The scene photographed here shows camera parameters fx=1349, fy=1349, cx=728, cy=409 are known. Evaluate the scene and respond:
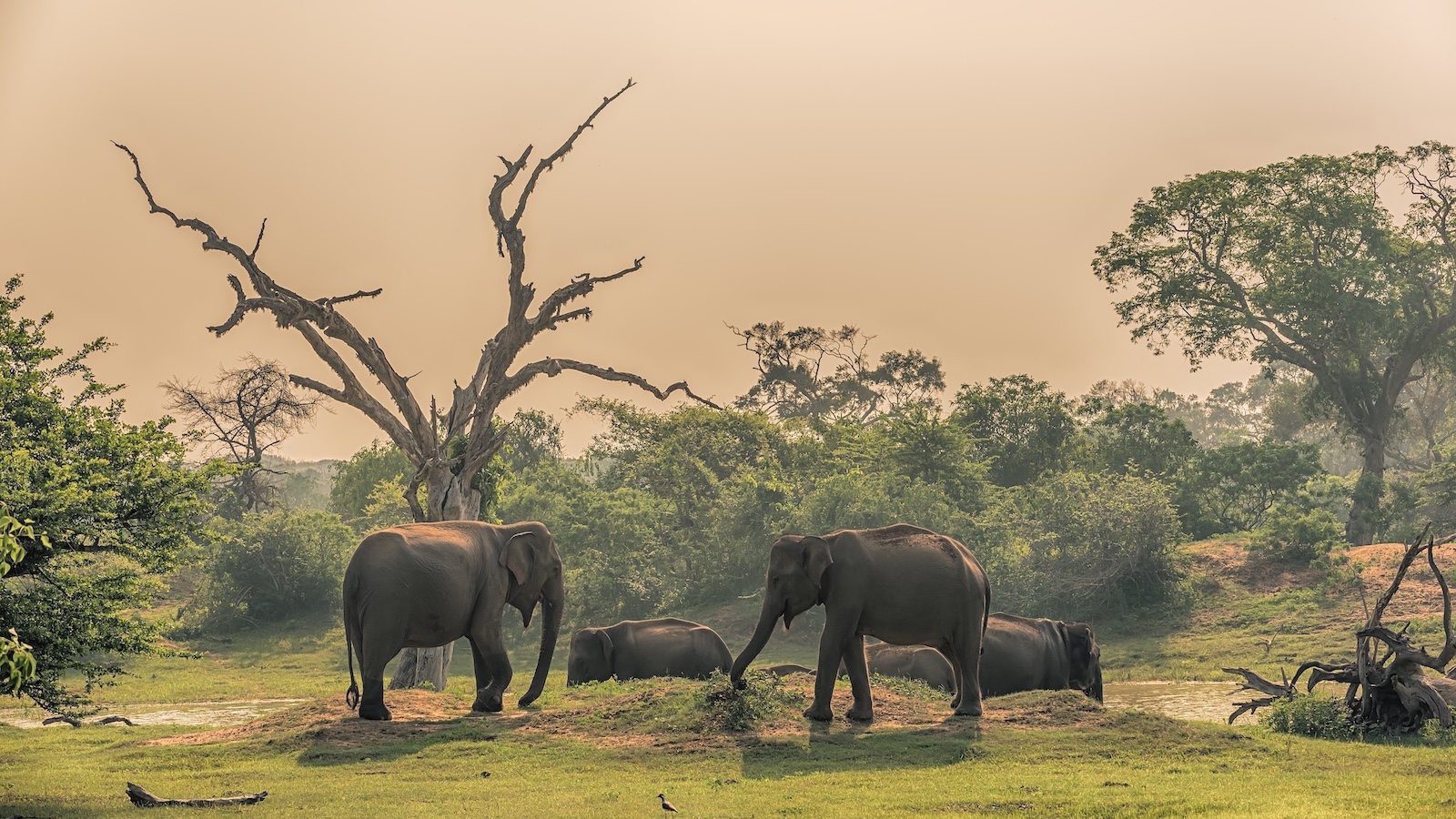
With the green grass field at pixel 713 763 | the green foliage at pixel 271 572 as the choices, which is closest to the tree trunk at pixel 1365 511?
the green grass field at pixel 713 763

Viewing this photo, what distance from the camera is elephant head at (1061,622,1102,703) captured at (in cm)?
2341

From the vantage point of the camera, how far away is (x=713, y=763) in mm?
16047

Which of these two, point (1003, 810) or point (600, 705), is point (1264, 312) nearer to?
point (600, 705)

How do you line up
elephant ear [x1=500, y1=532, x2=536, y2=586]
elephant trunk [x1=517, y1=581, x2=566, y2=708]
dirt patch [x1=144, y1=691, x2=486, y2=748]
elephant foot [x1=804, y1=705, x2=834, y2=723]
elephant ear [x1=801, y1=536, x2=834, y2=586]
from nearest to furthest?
dirt patch [x1=144, y1=691, x2=486, y2=748] < elephant foot [x1=804, y1=705, x2=834, y2=723] < elephant ear [x1=801, y1=536, x2=834, y2=586] < elephant ear [x1=500, y1=532, x2=536, y2=586] < elephant trunk [x1=517, y1=581, x2=566, y2=708]

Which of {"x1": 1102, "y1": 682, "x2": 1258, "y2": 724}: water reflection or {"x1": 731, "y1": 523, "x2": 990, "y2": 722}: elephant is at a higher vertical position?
{"x1": 731, "y1": 523, "x2": 990, "y2": 722}: elephant

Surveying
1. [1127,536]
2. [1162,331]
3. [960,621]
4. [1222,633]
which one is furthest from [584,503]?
[960,621]

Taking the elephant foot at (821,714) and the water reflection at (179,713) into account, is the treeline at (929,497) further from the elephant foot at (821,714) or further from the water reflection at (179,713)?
the elephant foot at (821,714)

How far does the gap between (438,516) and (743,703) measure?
10.4 metres

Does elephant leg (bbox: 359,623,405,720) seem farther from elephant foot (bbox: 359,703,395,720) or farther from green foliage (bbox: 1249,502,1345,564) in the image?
green foliage (bbox: 1249,502,1345,564)

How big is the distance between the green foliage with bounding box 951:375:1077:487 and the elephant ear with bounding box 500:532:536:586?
34.1m

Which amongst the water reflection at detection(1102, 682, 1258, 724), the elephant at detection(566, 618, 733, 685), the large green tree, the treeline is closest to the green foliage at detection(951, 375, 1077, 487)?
the treeline

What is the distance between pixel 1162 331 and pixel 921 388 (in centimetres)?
2173

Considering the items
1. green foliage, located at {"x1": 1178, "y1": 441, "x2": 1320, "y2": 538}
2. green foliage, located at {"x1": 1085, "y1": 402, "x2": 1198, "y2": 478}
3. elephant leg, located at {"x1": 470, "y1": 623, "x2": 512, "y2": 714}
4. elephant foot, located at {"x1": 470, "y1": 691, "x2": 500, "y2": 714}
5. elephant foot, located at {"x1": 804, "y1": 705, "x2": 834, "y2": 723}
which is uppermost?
green foliage, located at {"x1": 1085, "y1": 402, "x2": 1198, "y2": 478}

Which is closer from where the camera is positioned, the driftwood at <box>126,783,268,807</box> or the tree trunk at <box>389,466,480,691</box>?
the driftwood at <box>126,783,268,807</box>
